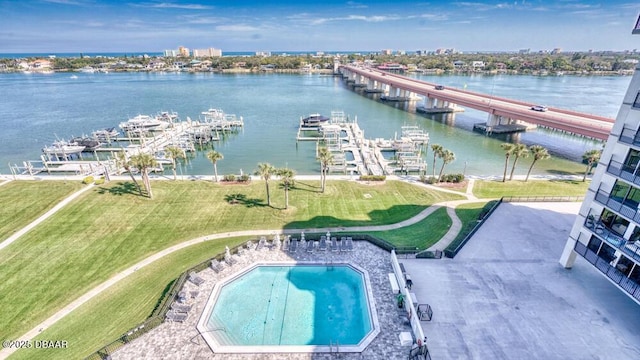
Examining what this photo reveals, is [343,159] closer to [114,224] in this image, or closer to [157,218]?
[157,218]

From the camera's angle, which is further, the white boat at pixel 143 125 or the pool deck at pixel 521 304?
the white boat at pixel 143 125

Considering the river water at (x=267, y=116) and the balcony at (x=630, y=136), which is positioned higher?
the balcony at (x=630, y=136)

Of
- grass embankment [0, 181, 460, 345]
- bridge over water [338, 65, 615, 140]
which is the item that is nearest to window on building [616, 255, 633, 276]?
grass embankment [0, 181, 460, 345]

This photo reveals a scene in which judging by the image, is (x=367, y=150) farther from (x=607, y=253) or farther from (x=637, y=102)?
(x=637, y=102)

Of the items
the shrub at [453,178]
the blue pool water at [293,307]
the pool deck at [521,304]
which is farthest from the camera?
the shrub at [453,178]

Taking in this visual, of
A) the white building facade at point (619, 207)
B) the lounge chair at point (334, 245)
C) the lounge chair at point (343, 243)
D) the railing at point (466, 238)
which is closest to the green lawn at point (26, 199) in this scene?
the lounge chair at point (334, 245)

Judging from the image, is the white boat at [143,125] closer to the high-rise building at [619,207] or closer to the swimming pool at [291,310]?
the swimming pool at [291,310]

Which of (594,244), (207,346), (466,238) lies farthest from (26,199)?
(594,244)
